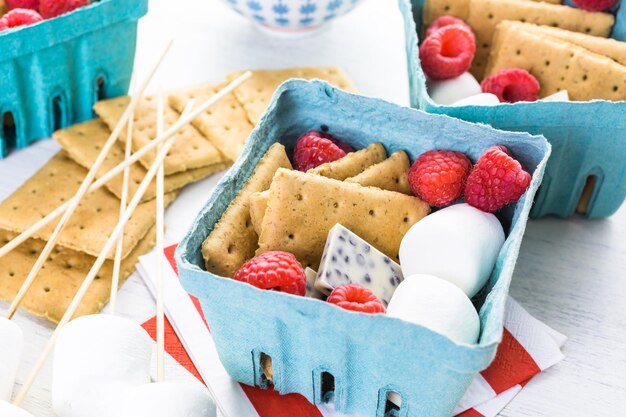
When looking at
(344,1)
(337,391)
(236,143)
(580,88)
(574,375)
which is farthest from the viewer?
(344,1)

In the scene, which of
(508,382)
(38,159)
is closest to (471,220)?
(508,382)

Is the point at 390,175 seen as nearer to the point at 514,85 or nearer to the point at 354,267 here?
the point at 354,267

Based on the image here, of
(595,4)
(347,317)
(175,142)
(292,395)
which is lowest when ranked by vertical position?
(292,395)

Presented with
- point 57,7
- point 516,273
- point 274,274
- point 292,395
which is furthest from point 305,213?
point 57,7

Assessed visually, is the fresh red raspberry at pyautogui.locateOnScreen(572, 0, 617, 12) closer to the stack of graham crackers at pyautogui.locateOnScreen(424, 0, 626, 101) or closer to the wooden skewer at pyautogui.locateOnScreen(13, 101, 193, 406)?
the stack of graham crackers at pyautogui.locateOnScreen(424, 0, 626, 101)

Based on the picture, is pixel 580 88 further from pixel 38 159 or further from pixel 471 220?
pixel 38 159
